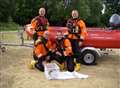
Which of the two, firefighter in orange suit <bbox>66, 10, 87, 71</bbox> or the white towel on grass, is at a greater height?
firefighter in orange suit <bbox>66, 10, 87, 71</bbox>

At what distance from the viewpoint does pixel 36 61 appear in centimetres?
1058

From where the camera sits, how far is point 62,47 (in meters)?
10.6

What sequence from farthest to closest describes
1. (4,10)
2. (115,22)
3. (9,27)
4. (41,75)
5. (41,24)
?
(4,10) → (9,27) → (115,22) → (41,24) → (41,75)

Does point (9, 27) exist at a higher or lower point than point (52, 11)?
lower

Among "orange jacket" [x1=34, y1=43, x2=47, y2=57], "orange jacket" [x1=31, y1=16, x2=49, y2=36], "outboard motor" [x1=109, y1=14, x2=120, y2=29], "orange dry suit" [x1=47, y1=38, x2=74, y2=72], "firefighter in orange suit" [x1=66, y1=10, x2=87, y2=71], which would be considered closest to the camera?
"orange dry suit" [x1=47, y1=38, x2=74, y2=72]

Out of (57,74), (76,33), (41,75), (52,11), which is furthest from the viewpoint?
(52,11)

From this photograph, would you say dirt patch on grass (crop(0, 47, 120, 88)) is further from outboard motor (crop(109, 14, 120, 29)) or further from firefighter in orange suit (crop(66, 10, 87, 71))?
outboard motor (crop(109, 14, 120, 29))

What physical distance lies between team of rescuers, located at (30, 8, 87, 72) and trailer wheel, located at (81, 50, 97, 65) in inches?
11.9

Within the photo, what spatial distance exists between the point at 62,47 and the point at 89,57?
1.08 metres

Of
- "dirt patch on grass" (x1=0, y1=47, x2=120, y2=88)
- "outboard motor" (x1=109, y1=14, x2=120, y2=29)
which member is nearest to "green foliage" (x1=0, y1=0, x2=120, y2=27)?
"outboard motor" (x1=109, y1=14, x2=120, y2=29)

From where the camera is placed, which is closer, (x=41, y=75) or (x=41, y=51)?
(x=41, y=75)

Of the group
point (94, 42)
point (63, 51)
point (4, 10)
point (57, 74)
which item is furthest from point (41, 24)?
point (4, 10)

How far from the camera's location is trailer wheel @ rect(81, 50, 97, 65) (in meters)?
11.3

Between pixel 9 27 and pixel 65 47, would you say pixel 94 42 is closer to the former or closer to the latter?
pixel 65 47
